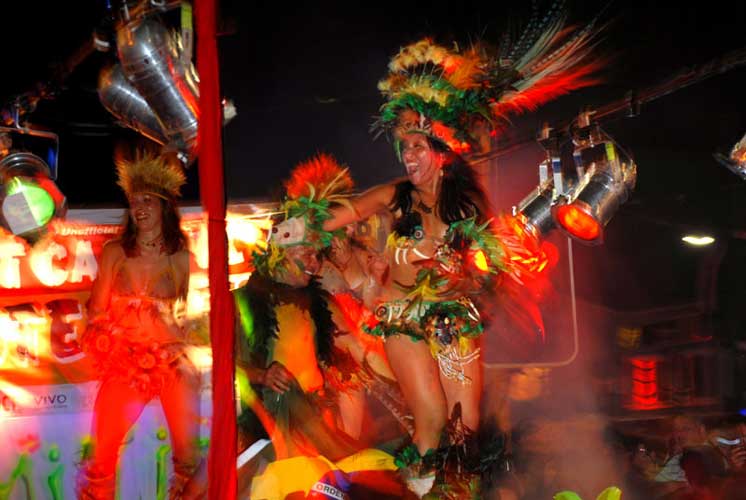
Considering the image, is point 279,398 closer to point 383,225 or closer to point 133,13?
point 383,225

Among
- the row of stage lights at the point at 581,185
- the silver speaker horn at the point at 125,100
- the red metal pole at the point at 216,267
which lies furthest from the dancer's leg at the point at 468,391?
the silver speaker horn at the point at 125,100

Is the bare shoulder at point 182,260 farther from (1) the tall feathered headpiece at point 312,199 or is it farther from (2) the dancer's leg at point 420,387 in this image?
(2) the dancer's leg at point 420,387

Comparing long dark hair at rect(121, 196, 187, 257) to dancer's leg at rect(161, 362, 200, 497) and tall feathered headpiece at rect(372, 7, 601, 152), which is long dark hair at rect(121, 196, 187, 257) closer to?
dancer's leg at rect(161, 362, 200, 497)

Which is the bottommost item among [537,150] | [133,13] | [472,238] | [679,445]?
[679,445]

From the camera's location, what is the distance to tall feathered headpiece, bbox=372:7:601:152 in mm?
3250

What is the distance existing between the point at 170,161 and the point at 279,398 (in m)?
1.24

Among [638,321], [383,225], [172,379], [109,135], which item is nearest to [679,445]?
[638,321]

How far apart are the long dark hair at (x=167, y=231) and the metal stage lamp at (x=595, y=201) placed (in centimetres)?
174

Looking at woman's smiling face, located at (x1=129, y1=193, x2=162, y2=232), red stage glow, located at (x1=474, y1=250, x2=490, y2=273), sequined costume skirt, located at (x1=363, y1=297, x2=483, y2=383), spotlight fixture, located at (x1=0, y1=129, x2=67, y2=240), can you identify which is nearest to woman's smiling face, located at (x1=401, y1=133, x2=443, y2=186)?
red stage glow, located at (x1=474, y1=250, x2=490, y2=273)

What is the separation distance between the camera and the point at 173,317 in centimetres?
381

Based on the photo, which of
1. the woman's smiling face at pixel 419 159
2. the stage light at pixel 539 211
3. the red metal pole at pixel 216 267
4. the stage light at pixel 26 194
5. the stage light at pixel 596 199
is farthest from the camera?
the stage light at pixel 26 194

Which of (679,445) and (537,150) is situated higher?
(537,150)

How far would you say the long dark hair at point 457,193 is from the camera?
→ 332cm

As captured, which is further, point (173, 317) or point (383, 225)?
point (173, 317)
